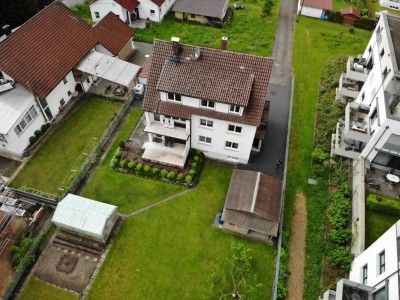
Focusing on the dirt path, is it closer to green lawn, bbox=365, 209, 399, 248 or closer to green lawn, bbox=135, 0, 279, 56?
green lawn, bbox=365, 209, 399, 248

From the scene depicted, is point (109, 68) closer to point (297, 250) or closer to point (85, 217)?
point (85, 217)

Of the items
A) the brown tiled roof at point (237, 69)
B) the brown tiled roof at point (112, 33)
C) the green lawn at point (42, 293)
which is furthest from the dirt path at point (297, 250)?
the brown tiled roof at point (112, 33)

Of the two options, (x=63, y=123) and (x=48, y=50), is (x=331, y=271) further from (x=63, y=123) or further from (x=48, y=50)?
(x=48, y=50)

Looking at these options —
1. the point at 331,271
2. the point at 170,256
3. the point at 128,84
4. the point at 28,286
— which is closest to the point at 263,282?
the point at 331,271

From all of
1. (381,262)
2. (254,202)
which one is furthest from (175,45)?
(381,262)

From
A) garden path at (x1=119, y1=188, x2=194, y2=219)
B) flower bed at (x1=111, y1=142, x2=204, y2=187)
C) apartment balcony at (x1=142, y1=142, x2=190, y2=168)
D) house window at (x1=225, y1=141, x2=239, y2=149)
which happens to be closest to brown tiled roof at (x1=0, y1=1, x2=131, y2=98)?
flower bed at (x1=111, y1=142, x2=204, y2=187)
